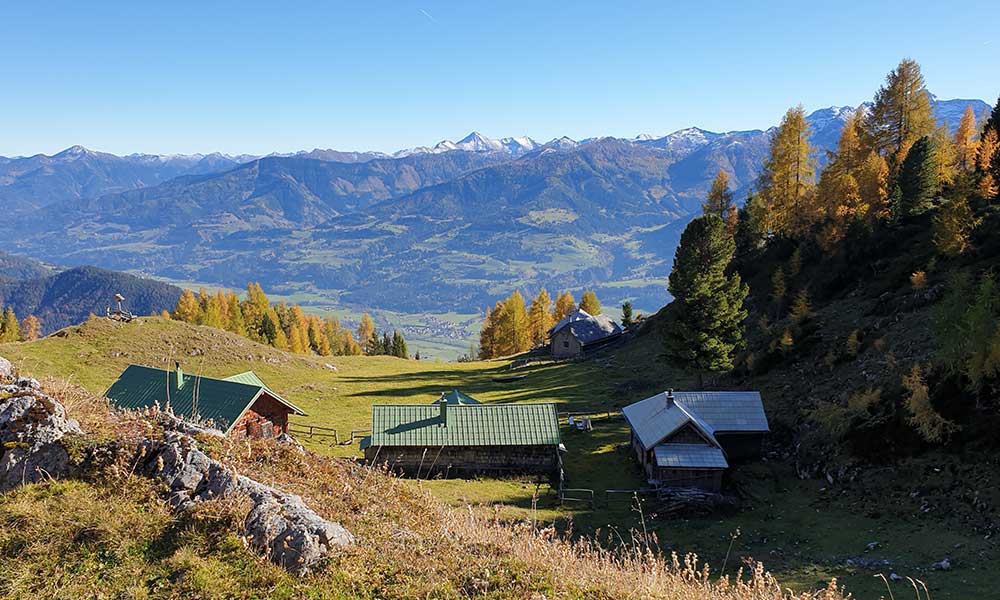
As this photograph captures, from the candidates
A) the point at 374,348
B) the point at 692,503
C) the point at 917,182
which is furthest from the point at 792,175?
the point at 374,348

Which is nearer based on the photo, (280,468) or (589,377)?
(280,468)

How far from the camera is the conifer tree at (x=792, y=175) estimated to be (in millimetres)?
60500

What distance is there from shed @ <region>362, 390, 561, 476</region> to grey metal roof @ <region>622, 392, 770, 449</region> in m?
5.52

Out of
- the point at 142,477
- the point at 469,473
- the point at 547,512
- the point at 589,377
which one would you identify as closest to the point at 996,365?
the point at 547,512

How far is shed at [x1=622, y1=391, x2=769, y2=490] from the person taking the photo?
30.5m

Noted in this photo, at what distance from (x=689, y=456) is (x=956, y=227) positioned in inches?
1044

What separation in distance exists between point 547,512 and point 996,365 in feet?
69.0

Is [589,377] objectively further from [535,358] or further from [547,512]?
[547,512]

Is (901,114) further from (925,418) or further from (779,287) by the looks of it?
(925,418)

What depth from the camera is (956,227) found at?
39.3m

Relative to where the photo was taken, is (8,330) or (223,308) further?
(223,308)

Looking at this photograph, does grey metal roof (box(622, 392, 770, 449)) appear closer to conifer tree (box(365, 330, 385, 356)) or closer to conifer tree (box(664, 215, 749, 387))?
conifer tree (box(664, 215, 749, 387))

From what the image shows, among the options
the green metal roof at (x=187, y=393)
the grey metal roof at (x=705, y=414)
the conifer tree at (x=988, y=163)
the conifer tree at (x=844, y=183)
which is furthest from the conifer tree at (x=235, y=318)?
the conifer tree at (x=988, y=163)

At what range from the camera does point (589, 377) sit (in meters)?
61.5
